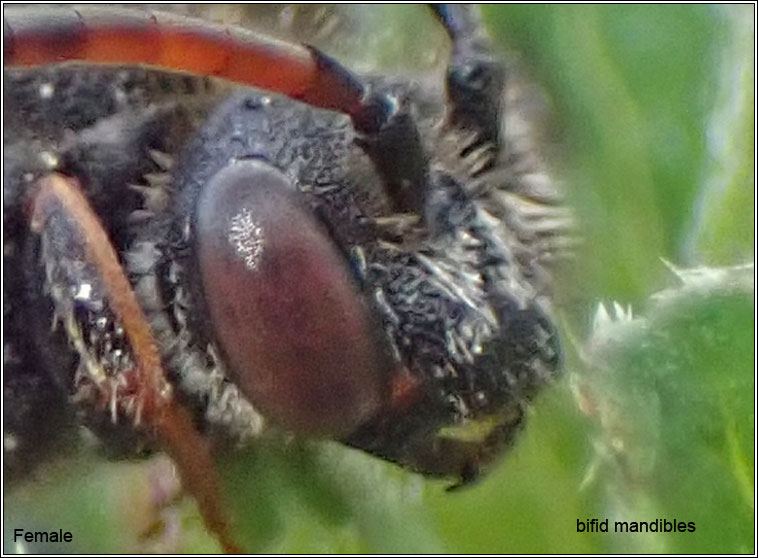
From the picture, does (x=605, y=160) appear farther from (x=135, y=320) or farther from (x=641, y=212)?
(x=135, y=320)

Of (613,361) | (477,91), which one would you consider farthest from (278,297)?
(613,361)

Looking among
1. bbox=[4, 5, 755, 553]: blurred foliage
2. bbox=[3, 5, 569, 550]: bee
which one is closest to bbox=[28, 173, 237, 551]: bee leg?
bbox=[3, 5, 569, 550]: bee

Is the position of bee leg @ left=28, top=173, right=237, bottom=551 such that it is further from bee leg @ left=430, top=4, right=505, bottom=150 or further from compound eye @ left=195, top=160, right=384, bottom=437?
bee leg @ left=430, top=4, right=505, bottom=150

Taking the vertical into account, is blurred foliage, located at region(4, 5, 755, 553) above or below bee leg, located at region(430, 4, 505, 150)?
below

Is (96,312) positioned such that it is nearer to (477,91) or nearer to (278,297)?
(278,297)

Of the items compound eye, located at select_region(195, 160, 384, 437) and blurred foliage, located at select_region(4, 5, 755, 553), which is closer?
compound eye, located at select_region(195, 160, 384, 437)

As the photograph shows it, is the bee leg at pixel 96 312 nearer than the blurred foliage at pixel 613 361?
Yes

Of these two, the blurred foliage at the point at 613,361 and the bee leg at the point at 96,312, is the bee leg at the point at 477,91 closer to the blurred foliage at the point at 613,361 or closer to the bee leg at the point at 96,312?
the blurred foliage at the point at 613,361

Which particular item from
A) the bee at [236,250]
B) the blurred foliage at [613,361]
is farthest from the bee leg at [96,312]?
the blurred foliage at [613,361]
